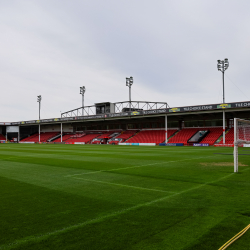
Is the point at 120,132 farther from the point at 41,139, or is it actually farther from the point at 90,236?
the point at 90,236

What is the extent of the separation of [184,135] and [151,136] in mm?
7717

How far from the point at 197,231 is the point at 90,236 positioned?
6.18 feet

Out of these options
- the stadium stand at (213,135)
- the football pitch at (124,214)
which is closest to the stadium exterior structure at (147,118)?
the stadium stand at (213,135)

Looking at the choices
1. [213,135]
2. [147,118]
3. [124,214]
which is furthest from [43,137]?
[124,214]

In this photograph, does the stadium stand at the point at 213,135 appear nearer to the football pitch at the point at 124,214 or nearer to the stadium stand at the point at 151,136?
the stadium stand at the point at 151,136

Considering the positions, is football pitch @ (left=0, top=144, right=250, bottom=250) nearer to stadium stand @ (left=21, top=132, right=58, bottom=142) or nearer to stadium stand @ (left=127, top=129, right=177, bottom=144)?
stadium stand @ (left=127, top=129, right=177, bottom=144)

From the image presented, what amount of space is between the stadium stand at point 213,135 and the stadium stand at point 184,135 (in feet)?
10.1

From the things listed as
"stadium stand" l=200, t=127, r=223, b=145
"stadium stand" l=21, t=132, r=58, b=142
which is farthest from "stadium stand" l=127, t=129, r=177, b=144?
"stadium stand" l=21, t=132, r=58, b=142

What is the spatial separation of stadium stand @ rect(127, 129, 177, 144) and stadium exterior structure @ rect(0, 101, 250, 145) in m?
2.13

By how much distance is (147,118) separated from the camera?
5822cm

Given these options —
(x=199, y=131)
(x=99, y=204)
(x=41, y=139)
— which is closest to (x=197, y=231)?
(x=99, y=204)

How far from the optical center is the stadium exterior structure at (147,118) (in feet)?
143

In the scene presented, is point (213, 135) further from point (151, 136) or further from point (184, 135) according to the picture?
point (151, 136)

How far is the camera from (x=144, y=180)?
30.5 feet
